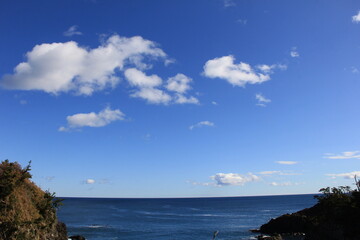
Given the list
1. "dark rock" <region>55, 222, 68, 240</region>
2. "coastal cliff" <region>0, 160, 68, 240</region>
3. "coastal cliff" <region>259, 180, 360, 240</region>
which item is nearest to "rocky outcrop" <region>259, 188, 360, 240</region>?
"coastal cliff" <region>259, 180, 360, 240</region>

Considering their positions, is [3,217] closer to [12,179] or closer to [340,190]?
[12,179]

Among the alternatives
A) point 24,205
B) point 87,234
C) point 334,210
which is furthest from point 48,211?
point 87,234

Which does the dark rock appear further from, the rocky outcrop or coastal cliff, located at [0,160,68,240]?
the rocky outcrop

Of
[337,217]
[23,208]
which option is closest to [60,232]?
[23,208]

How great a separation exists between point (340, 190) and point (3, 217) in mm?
36979

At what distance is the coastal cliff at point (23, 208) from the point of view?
99.1 feet

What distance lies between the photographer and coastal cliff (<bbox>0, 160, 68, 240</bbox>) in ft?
99.1

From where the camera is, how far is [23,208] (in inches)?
1337

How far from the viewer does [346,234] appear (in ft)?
122

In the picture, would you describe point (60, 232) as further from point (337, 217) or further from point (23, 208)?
point (337, 217)

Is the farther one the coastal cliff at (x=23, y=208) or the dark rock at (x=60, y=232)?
the dark rock at (x=60, y=232)

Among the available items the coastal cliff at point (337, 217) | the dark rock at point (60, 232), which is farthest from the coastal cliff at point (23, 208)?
the coastal cliff at point (337, 217)

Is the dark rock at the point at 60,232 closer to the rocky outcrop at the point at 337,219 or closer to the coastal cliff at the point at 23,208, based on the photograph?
the coastal cliff at the point at 23,208

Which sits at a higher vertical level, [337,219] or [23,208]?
[23,208]
